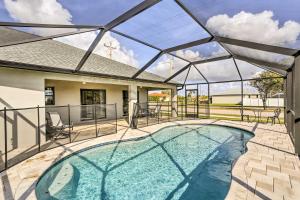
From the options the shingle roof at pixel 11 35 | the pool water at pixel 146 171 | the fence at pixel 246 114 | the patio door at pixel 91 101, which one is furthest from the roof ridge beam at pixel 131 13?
the fence at pixel 246 114

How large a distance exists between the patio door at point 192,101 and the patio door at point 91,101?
22.1ft

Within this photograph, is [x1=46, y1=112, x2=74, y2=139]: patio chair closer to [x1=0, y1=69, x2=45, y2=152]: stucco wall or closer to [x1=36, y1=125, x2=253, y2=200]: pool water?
[x1=0, y1=69, x2=45, y2=152]: stucco wall

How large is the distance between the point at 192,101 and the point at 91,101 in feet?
26.2

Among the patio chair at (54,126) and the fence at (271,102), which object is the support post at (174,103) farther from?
the fence at (271,102)

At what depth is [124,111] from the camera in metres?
13.9

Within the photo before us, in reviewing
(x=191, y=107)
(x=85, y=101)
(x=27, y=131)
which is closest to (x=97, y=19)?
(x=27, y=131)

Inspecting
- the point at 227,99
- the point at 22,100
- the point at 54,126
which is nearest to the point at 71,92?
the point at 54,126

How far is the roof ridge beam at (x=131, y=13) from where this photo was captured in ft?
12.6

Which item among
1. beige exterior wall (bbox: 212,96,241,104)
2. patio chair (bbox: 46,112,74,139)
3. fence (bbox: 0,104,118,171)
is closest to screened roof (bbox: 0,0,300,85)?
fence (bbox: 0,104,118,171)

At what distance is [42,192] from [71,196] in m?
0.58

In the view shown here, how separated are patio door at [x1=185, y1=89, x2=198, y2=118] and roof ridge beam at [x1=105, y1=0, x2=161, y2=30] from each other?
1036 cm

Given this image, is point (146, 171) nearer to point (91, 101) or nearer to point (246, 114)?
point (91, 101)

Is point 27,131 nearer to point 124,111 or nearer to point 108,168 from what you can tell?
point 108,168

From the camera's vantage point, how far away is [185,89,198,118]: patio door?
46.0 feet
